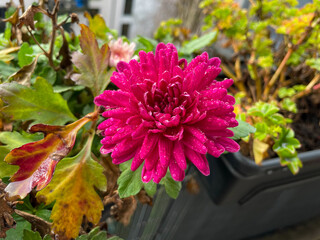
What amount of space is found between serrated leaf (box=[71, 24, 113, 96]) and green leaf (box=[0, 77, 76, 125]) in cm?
4

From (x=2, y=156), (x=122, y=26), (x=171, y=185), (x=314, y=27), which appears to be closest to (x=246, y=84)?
(x=314, y=27)

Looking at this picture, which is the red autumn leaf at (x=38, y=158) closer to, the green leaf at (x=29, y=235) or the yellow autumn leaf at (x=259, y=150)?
the green leaf at (x=29, y=235)

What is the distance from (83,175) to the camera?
0.30m

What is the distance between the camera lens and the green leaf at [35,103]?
0.31 metres

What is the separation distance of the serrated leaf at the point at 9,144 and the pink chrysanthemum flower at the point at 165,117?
11cm

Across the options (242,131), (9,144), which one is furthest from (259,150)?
(9,144)

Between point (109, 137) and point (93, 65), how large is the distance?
0.13m

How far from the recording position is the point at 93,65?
36cm

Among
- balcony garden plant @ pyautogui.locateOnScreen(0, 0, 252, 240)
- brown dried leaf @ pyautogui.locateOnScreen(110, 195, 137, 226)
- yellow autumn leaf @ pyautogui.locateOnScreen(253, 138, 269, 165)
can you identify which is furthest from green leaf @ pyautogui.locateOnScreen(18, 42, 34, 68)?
yellow autumn leaf @ pyautogui.locateOnScreen(253, 138, 269, 165)

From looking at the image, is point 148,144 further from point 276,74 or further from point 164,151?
point 276,74

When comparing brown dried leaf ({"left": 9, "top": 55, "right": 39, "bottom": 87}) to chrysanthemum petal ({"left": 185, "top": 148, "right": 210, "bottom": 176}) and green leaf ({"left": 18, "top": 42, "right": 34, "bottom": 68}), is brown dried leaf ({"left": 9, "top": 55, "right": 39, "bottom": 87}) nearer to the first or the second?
green leaf ({"left": 18, "top": 42, "right": 34, "bottom": 68})

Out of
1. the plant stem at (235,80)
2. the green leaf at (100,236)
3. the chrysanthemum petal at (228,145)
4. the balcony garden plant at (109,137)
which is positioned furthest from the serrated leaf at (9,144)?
the plant stem at (235,80)

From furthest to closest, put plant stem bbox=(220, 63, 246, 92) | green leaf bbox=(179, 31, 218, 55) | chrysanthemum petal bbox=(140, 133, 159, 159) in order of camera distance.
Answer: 1. plant stem bbox=(220, 63, 246, 92)
2. green leaf bbox=(179, 31, 218, 55)
3. chrysanthemum petal bbox=(140, 133, 159, 159)

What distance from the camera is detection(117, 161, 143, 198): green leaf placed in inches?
11.8
